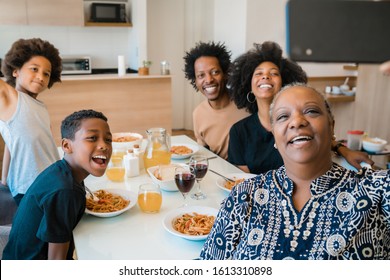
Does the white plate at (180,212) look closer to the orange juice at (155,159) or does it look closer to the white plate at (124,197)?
the white plate at (124,197)

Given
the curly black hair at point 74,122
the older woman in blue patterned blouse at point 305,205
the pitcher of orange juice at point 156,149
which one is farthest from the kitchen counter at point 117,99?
the older woman in blue patterned blouse at point 305,205

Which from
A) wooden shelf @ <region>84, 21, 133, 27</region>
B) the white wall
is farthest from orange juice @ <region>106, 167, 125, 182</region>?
wooden shelf @ <region>84, 21, 133, 27</region>

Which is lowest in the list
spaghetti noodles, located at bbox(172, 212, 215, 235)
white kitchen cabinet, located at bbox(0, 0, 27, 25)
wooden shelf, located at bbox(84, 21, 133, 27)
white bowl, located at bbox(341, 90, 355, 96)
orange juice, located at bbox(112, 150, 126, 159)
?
spaghetti noodles, located at bbox(172, 212, 215, 235)

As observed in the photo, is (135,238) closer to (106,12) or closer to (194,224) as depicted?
(194,224)

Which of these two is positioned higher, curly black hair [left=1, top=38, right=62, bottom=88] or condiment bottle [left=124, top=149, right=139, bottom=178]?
curly black hair [left=1, top=38, right=62, bottom=88]

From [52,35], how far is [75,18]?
1.64ft

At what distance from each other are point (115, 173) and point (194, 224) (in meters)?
0.62

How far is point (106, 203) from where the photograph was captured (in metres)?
1.43

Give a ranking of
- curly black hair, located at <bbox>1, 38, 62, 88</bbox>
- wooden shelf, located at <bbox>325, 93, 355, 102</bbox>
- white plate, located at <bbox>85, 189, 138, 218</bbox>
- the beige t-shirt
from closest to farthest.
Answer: white plate, located at <bbox>85, 189, 138, 218</bbox>
curly black hair, located at <bbox>1, 38, 62, 88</bbox>
the beige t-shirt
wooden shelf, located at <bbox>325, 93, 355, 102</bbox>

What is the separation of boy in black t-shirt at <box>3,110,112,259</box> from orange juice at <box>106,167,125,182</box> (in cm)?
31

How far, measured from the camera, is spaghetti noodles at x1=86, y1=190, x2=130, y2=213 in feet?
4.57

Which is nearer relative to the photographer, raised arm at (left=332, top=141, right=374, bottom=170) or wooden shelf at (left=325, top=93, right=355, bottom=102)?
raised arm at (left=332, top=141, right=374, bottom=170)

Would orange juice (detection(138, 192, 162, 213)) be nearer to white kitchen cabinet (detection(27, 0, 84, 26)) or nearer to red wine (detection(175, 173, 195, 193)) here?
red wine (detection(175, 173, 195, 193))

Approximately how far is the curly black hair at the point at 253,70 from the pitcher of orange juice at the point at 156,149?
611 millimetres
